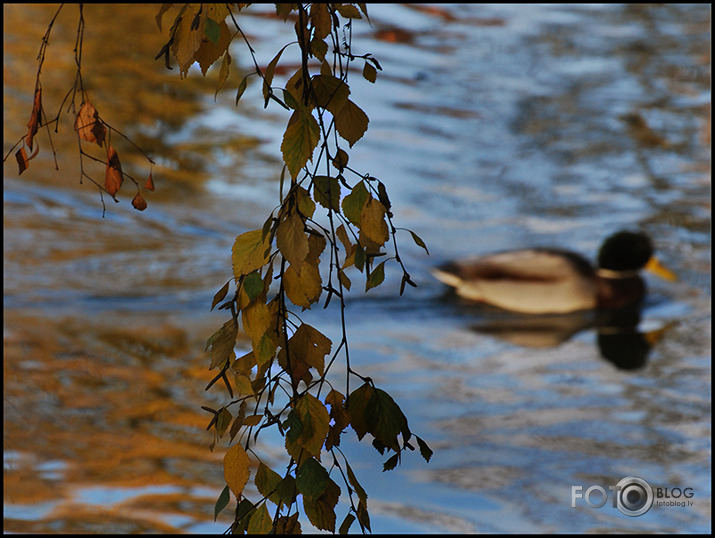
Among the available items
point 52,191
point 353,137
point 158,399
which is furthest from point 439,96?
point 353,137

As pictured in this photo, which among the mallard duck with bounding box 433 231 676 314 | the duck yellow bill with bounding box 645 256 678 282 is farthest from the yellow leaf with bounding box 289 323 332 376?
the duck yellow bill with bounding box 645 256 678 282

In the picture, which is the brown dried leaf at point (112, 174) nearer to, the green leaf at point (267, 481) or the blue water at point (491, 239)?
the green leaf at point (267, 481)

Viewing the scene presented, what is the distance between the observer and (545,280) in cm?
590

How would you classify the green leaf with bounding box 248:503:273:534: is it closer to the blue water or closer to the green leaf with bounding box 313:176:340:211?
the green leaf with bounding box 313:176:340:211

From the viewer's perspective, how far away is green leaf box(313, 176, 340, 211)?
4.12ft

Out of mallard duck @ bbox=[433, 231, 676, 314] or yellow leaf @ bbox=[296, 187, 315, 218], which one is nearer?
yellow leaf @ bbox=[296, 187, 315, 218]

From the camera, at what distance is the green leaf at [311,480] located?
123 centimetres

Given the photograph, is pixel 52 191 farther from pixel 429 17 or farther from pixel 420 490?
pixel 429 17

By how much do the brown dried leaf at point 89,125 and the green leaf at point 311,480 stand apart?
0.56 meters

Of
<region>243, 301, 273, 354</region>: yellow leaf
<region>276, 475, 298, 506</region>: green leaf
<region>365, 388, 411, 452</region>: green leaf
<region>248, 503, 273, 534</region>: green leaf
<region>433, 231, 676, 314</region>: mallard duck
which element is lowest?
<region>433, 231, 676, 314</region>: mallard duck

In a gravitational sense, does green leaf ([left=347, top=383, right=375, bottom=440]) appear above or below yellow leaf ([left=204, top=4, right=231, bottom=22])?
below

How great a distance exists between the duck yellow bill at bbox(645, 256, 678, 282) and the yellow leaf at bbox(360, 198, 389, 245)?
521 centimetres

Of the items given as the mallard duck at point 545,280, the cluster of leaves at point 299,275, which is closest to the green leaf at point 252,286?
the cluster of leaves at point 299,275

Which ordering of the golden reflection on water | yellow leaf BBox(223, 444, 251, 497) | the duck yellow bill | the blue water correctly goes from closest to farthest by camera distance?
yellow leaf BBox(223, 444, 251, 497), the golden reflection on water, the blue water, the duck yellow bill
